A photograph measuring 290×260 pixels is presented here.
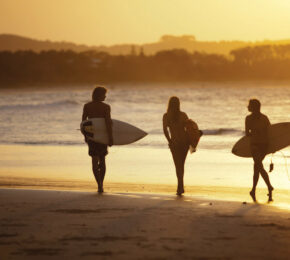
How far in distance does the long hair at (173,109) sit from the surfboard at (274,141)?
1124mm

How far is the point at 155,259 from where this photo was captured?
625 cm

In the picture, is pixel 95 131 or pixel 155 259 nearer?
pixel 155 259

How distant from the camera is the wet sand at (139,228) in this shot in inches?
256

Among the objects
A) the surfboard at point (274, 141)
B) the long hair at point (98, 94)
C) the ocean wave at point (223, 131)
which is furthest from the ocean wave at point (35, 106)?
the long hair at point (98, 94)

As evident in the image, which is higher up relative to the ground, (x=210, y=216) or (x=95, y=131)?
(x=95, y=131)

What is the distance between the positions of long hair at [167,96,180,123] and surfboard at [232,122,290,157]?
1124mm

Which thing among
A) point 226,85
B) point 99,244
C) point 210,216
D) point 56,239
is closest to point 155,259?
point 99,244

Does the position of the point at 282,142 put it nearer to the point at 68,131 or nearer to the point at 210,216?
the point at 210,216

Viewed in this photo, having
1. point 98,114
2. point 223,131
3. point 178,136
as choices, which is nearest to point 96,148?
point 98,114

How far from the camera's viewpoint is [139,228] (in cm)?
751

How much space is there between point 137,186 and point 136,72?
110 metres

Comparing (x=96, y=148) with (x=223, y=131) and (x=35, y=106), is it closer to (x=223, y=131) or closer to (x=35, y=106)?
(x=223, y=131)

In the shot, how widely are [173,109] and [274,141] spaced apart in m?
1.67

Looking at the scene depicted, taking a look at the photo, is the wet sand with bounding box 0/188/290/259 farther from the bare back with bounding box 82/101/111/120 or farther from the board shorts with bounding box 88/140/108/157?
the bare back with bounding box 82/101/111/120
